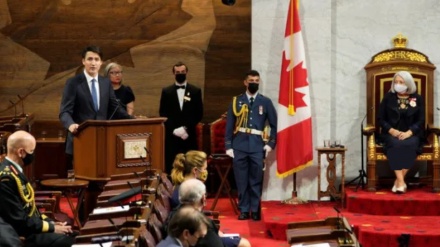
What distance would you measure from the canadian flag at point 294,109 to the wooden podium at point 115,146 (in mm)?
2167

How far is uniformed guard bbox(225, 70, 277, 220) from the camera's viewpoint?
10.3 metres

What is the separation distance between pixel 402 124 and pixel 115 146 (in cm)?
348

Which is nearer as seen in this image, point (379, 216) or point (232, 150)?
point (379, 216)

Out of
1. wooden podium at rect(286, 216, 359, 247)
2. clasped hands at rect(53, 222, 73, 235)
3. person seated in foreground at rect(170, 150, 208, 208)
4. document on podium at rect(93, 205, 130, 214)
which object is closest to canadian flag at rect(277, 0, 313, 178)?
person seated in foreground at rect(170, 150, 208, 208)

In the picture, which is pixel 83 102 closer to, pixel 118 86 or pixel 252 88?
pixel 118 86

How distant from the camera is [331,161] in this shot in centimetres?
1055

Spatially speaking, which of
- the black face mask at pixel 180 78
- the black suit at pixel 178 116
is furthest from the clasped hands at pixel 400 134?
the black face mask at pixel 180 78

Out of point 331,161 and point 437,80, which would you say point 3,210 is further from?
point 437,80

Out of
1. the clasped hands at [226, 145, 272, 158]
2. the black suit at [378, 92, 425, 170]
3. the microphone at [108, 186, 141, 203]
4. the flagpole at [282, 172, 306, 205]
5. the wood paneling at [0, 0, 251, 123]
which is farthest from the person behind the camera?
the wood paneling at [0, 0, 251, 123]

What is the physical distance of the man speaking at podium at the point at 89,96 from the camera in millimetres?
8758

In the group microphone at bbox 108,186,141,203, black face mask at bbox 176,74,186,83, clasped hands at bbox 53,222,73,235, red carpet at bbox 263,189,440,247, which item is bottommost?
red carpet at bbox 263,189,440,247

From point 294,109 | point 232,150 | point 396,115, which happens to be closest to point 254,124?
point 232,150

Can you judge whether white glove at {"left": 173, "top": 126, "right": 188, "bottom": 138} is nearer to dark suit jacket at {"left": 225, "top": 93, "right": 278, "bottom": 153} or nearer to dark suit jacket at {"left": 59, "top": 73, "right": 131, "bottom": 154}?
dark suit jacket at {"left": 225, "top": 93, "right": 278, "bottom": 153}

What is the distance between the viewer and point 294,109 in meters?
10.6
